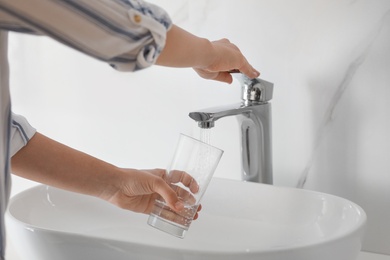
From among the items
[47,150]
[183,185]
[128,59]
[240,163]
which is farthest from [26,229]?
[240,163]

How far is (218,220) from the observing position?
1.11 m

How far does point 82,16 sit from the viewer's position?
2.00 ft

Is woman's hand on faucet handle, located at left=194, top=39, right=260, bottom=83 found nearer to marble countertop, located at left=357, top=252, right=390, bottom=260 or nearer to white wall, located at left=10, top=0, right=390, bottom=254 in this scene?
white wall, located at left=10, top=0, right=390, bottom=254

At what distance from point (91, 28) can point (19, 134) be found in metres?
0.30

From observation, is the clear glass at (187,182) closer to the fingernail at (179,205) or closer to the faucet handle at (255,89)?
the fingernail at (179,205)

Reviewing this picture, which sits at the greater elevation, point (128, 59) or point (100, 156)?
point (128, 59)

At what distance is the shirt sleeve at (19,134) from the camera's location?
2.83 ft

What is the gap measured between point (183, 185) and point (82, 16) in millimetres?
396

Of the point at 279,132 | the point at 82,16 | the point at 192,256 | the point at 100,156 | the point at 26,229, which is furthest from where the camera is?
the point at 100,156

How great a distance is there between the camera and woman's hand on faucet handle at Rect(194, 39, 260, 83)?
2.96ft

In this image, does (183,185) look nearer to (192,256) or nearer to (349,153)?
(192,256)

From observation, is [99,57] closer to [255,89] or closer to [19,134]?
[19,134]

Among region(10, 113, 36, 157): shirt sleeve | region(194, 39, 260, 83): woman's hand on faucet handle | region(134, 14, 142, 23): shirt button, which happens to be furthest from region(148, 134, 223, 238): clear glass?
region(134, 14, 142, 23): shirt button

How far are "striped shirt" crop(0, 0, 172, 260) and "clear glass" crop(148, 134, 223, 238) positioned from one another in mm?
284
